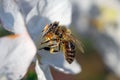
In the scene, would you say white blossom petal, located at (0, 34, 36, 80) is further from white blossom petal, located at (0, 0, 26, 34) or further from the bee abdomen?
the bee abdomen

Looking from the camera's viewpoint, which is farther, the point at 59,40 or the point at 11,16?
the point at 59,40

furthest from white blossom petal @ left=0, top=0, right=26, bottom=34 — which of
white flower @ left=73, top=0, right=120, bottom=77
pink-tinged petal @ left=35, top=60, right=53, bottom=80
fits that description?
white flower @ left=73, top=0, right=120, bottom=77

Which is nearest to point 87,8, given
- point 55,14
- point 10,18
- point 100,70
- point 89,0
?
point 89,0

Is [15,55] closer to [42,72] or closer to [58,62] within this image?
[42,72]

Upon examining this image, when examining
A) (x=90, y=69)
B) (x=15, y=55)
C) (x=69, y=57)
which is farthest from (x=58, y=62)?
(x=90, y=69)

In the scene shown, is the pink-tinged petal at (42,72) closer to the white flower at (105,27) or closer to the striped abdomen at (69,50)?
the striped abdomen at (69,50)

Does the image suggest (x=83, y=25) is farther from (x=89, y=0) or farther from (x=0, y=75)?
(x=0, y=75)
